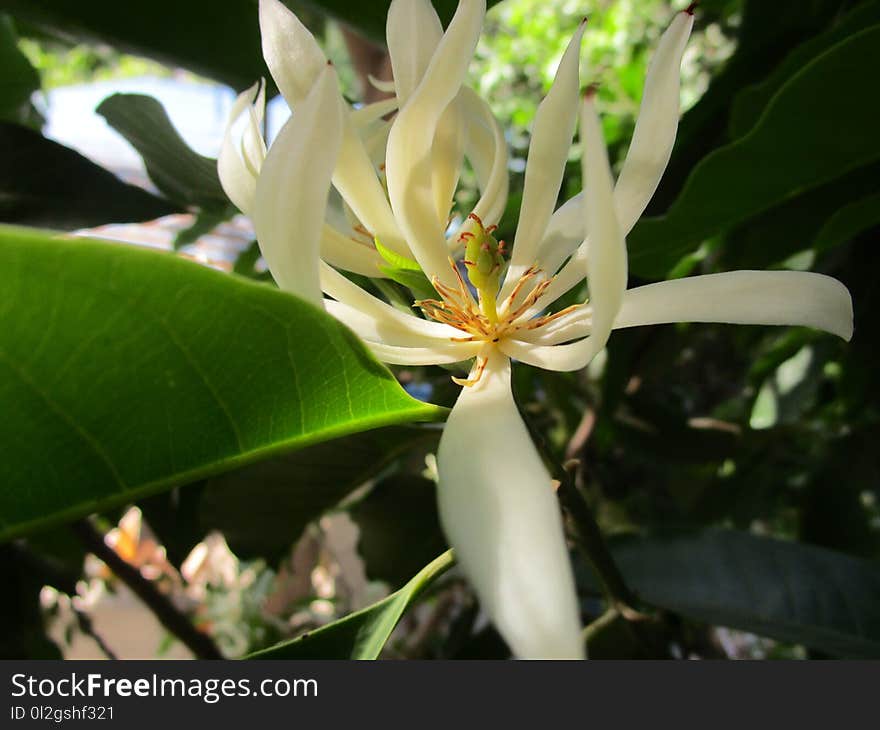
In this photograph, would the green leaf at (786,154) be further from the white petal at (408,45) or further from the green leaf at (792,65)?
the white petal at (408,45)

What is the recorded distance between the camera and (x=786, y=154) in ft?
1.73

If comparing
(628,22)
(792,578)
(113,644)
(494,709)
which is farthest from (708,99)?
(113,644)

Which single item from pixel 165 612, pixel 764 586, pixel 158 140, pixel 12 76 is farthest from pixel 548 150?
pixel 165 612

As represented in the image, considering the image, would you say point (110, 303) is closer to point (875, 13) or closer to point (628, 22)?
point (875, 13)

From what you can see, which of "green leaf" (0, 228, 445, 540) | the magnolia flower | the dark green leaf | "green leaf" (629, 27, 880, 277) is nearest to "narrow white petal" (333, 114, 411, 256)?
the magnolia flower

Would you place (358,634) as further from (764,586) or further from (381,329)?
(764,586)

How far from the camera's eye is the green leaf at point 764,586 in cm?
67

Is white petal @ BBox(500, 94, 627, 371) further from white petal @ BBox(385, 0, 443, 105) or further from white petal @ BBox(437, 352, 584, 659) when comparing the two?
white petal @ BBox(385, 0, 443, 105)

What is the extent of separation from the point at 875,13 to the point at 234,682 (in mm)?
670

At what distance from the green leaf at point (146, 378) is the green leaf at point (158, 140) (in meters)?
0.37

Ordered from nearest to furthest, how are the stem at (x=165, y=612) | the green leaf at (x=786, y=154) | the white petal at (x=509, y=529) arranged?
the white petal at (x=509, y=529)
the green leaf at (x=786, y=154)
the stem at (x=165, y=612)

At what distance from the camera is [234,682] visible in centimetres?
43

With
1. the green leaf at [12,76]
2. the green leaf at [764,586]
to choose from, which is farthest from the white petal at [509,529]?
the green leaf at [12,76]

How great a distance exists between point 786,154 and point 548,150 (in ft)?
0.74
